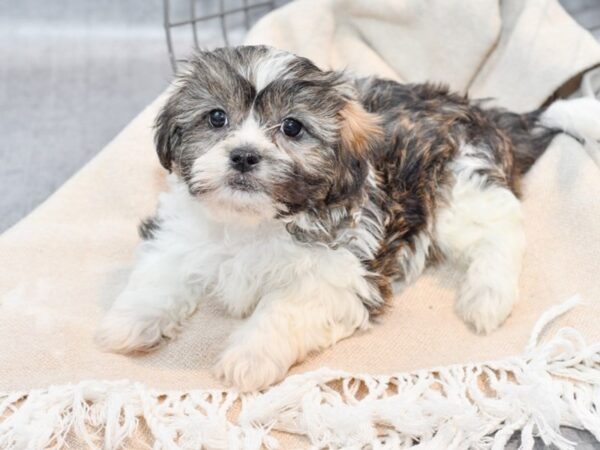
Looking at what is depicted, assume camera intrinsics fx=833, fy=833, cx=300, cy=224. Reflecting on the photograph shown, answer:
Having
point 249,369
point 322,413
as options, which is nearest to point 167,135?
point 249,369

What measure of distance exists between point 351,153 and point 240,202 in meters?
0.42

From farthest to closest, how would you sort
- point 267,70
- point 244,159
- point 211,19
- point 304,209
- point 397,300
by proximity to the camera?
1. point 211,19
2. point 397,300
3. point 304,209
4. point 267,70
5. point 244,159

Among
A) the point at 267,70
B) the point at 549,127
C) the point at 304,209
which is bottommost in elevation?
the point at 549,127

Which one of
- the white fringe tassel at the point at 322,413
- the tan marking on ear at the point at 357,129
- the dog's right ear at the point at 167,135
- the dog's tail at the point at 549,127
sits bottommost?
the white fringe tassel at the point at 322,413

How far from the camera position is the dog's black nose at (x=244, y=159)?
7.52 feet

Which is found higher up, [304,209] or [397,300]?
[304,209]

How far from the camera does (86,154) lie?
4.33 metres

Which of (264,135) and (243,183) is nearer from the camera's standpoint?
(243,183)

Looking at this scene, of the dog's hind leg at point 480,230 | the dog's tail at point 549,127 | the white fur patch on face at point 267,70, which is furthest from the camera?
the dog's tail at point 549,127

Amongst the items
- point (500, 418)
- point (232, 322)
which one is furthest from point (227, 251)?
point (500, 418)

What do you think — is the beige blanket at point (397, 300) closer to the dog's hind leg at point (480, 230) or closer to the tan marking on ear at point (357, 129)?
the dog's hind leg at point (480, 230)

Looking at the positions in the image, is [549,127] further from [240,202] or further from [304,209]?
[240,202]

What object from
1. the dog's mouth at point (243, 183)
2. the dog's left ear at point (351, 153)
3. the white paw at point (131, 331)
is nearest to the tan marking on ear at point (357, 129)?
the dog's left ear at point (351, 153)

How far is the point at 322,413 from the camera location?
2.44 metres
